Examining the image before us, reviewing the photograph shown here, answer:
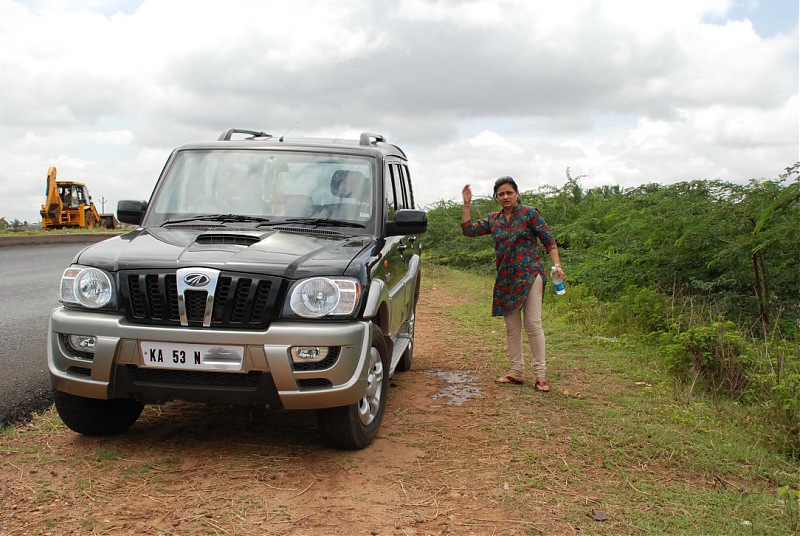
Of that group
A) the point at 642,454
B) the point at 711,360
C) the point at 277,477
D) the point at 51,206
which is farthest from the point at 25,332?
the point at 51,206

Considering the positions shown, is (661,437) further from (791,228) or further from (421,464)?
(791,228)

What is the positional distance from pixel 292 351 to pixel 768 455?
10.7ft

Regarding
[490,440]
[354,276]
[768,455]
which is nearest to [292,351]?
[354,276]

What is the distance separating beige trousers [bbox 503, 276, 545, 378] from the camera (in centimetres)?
675

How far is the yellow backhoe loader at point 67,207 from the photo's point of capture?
35.2m

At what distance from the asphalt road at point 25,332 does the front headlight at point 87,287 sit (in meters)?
1.39

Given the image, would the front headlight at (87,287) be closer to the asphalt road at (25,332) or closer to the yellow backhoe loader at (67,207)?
the asphalt road at (25,332)

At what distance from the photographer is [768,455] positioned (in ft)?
16.8

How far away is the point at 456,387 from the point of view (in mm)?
6996

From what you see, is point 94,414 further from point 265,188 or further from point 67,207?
point 67,207

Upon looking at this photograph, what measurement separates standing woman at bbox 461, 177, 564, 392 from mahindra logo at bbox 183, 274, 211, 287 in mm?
2815

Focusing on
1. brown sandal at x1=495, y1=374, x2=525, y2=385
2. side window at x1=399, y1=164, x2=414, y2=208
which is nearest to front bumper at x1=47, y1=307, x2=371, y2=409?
brown sandal at x1=495, y1=374, x2=525, y2=385

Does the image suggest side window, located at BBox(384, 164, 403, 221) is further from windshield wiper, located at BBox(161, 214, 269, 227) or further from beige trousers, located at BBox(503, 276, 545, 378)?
beige trousers, located at BBox(503, 276, 545, 378)

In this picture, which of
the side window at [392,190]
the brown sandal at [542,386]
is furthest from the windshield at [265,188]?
the brown sandal at [542,386]
